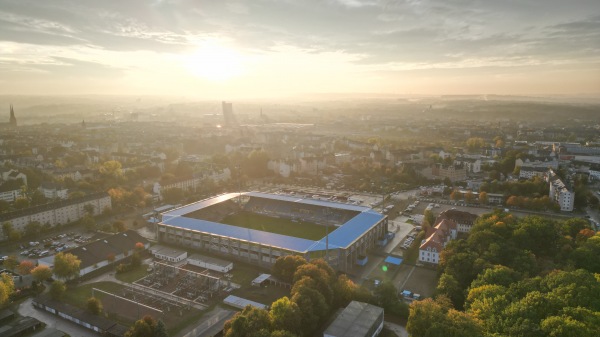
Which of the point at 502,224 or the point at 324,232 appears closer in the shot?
the point at 502,224

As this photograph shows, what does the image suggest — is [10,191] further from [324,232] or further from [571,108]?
[571,108]

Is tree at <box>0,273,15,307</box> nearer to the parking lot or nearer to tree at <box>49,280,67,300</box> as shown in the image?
tree at <box>49,280,67,300</box>

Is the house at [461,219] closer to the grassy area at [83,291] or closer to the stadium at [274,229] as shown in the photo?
the stadium at [274,229]

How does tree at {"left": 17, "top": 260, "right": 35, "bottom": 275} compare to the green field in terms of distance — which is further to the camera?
the green field

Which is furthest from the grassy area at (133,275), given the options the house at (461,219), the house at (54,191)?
the house at (461,219)

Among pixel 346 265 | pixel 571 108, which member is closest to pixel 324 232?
pixel 346 265

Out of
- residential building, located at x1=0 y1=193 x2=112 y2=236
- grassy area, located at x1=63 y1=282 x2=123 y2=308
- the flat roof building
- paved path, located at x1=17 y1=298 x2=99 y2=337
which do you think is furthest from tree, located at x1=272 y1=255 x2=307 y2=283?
residential building, located at x1=0 y1=193 x2=112 y2=236
